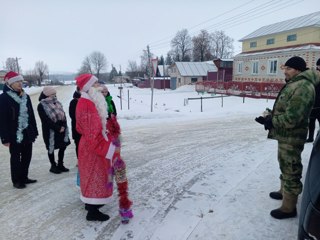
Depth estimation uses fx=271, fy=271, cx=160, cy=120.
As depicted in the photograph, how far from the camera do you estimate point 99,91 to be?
125 inches

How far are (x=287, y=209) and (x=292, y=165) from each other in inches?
22.3

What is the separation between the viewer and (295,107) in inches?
112

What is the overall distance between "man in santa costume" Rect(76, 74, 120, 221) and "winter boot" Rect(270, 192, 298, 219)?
79.5 inches

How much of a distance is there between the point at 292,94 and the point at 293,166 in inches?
31.9

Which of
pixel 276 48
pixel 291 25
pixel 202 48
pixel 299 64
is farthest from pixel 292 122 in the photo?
pixel 202 48

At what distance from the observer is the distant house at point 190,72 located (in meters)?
43.8

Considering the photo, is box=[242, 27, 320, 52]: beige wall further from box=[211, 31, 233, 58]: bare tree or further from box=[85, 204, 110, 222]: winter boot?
box=[211, 31, 233, 58]: bare tree

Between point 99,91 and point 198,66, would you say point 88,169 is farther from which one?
point 198,66

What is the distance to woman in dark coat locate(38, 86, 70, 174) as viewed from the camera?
4.68 meters

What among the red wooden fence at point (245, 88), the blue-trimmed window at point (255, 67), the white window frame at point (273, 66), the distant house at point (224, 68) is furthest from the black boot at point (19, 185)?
the distant house at point (224, 68)

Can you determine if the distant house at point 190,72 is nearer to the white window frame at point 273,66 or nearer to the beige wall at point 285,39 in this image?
the beige wall at point 285,39

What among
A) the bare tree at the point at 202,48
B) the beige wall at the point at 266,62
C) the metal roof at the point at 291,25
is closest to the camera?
the beige wall at the point at 266,62

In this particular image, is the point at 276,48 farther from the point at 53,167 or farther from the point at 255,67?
the point at 53,167

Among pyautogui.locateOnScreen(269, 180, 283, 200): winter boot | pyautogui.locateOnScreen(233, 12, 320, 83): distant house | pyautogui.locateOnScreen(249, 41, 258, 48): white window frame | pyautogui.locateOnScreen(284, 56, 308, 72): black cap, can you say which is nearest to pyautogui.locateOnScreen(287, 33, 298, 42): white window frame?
pyautogui.locateOnScreen(233, 12, 320, 83): distant house
